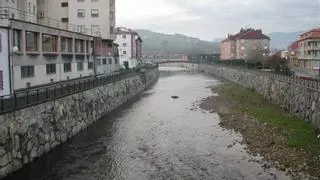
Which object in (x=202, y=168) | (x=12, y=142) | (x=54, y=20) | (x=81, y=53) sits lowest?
(x=202, y=168)

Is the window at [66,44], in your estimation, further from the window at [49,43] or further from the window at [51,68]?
the window at [51,68]

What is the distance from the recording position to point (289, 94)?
51969 mm

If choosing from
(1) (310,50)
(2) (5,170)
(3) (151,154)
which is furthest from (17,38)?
(1) (310,50)

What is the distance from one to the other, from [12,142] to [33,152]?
308 cm

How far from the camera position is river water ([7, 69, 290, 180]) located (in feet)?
87.9

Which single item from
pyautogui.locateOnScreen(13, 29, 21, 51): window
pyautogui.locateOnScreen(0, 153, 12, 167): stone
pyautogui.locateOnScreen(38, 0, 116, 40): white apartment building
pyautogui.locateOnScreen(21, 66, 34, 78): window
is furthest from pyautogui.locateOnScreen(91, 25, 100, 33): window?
pyautogui.locateOnScreen(0, 153, 12, 167): stone

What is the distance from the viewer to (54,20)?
219 feet

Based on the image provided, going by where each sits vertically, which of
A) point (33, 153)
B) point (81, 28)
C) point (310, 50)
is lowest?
point (33, 153)

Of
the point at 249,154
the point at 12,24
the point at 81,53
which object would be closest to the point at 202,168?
the point at 249,154

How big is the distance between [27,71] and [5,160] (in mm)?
15420

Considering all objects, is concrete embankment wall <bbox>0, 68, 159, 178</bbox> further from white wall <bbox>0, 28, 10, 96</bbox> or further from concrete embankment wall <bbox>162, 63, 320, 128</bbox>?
concrete embankment wall <bbox>162, 63, 320, 128</bbox>

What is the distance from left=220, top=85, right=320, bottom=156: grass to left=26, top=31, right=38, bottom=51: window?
22705 mm

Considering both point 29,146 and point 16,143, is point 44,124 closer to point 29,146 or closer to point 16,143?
point 29,146

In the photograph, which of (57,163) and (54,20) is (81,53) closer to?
(54,20)
